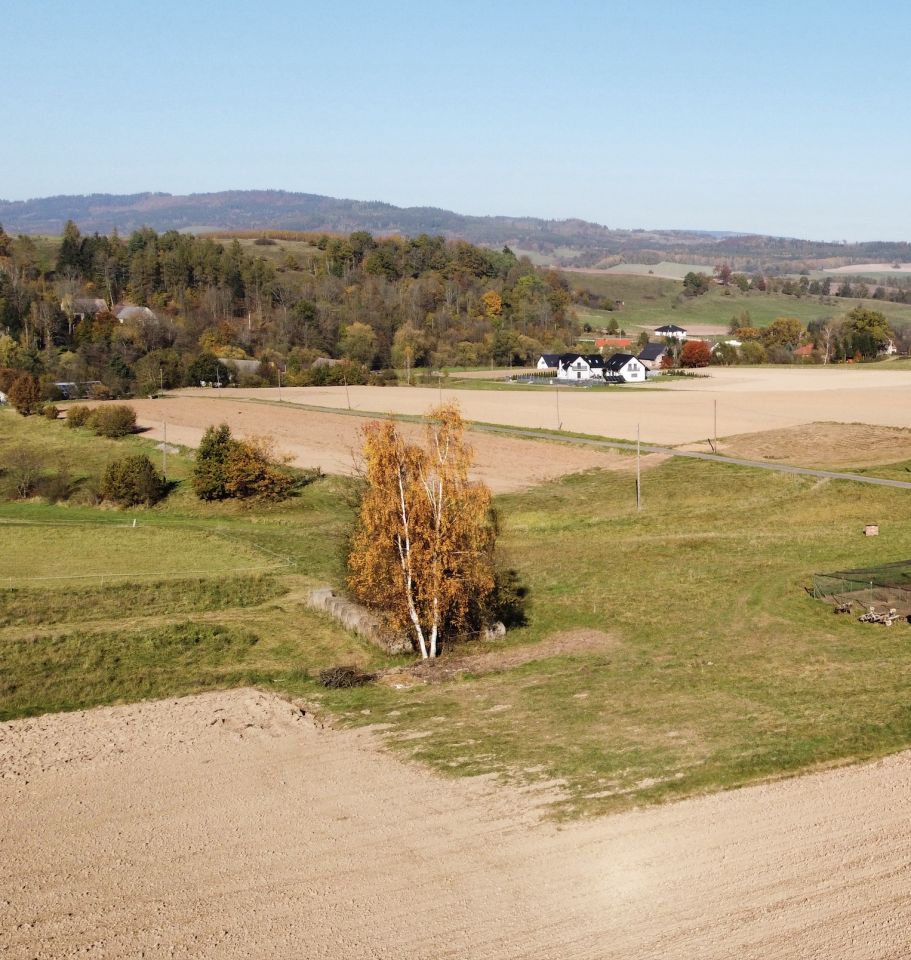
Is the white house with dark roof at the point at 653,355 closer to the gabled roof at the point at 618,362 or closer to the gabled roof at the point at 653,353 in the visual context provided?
the gabled roof at the point at 653,353

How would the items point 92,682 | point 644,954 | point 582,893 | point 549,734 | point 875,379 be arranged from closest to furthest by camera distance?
point 644,954 < point 582,893 < point 549,734 < point 92,682 < point 875,379

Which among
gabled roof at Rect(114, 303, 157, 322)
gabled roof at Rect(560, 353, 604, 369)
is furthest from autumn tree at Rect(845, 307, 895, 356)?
gabled roof at Rect(114, 303, 157, 322)

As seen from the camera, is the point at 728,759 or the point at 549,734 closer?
the point at 728,759

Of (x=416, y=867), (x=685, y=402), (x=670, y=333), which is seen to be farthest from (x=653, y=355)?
(x=416, y=867)

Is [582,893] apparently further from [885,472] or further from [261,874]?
[885,472]

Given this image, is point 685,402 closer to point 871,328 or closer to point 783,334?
point 871,328

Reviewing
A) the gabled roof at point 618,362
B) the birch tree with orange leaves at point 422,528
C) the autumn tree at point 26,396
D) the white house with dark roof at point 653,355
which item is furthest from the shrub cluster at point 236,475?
the white house with dark roof at point 653,355

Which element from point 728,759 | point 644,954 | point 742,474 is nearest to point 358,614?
point 728,759
